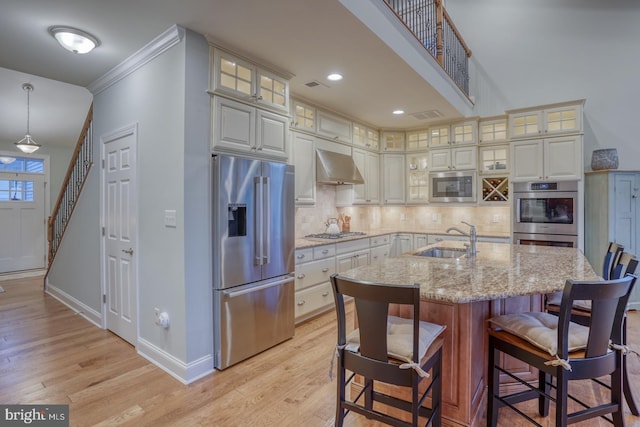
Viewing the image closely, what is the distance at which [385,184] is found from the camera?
18.7 feet

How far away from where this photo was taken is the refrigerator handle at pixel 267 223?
2.96 m

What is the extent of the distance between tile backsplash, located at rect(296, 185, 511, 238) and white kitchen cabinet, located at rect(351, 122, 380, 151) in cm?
88

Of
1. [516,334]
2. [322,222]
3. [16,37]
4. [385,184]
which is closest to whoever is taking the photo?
[516,334]

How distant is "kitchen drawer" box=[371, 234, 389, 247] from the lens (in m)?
4.87

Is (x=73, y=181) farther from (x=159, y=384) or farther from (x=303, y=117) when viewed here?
(x=159, y=384)

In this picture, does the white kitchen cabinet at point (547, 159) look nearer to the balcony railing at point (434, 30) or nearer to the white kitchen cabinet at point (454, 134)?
the white kitchen cabinet at point (454, 134)

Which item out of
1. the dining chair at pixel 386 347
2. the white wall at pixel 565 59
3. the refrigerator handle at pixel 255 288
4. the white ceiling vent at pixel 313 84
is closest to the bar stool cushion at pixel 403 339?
the dining chair at pixel 386 347

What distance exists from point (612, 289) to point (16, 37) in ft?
13.5

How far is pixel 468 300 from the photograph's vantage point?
155cm

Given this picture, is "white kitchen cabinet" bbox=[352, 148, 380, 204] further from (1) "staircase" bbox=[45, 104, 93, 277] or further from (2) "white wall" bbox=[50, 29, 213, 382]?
(1) "staircase" bbox=[45, 104, 93, 277]

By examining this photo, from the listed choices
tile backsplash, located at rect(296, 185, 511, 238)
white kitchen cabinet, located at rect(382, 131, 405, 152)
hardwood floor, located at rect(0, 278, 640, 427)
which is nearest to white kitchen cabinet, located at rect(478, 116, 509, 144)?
tile backsplash, located at rect(296, 185, 511, 238)

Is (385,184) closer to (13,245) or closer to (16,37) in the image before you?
(16,37)

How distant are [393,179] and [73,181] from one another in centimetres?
487

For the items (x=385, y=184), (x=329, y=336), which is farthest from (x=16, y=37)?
(x=385, y=184)
